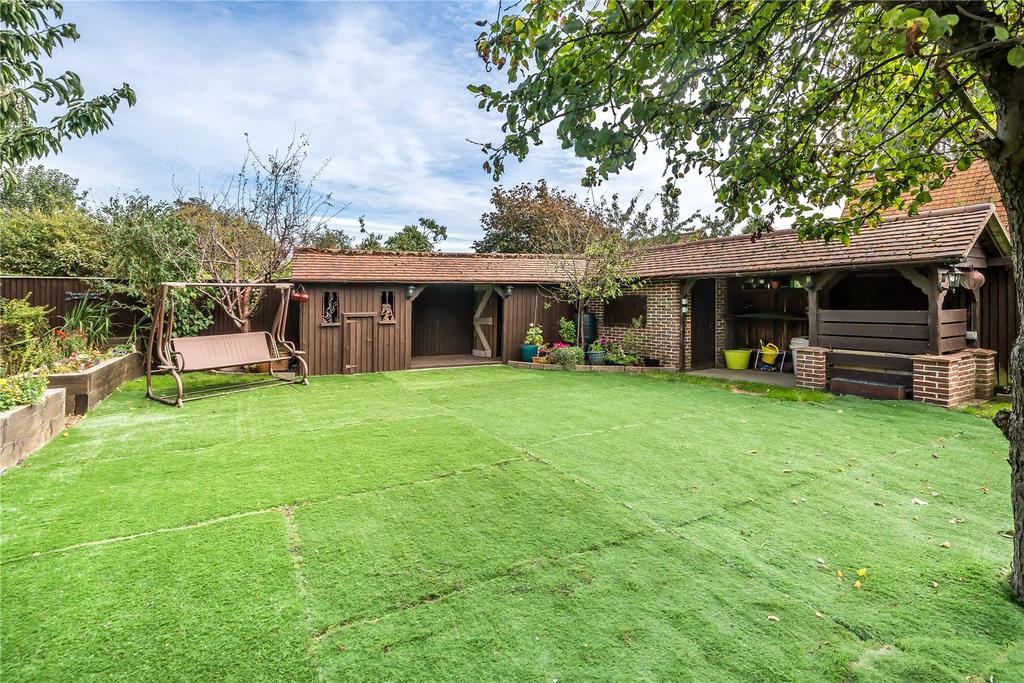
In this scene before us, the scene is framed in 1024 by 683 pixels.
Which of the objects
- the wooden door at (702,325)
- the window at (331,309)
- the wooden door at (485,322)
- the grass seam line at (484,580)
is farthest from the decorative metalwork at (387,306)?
the grass seam line at (484,580)

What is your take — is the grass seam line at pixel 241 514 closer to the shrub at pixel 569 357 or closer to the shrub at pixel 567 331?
the shrub at pixel 569 357

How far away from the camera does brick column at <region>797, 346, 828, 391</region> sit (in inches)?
336

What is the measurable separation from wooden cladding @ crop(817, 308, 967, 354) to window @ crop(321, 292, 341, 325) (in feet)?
31.4

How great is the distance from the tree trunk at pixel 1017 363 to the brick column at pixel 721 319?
31.4ft

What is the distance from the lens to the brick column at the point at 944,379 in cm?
707

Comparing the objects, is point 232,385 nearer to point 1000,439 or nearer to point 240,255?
point 240,255

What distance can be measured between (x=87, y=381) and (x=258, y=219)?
17.2ft

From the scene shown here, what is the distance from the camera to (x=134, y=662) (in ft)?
6.57

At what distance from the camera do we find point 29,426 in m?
4.67

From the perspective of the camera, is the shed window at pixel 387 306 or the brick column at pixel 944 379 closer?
the brick column at pixel 944 379

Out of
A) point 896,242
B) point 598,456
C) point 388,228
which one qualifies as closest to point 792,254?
point 896,242

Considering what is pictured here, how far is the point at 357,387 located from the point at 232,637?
A: 687cm

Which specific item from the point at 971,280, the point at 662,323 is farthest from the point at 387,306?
the point at 971,280

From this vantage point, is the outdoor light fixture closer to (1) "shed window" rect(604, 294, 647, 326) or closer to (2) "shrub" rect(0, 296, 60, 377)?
(1) "shed window" rect(604, 294, 647, 326)
